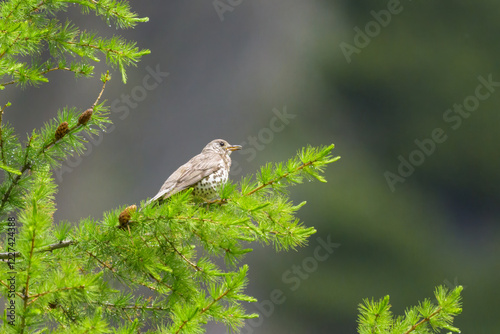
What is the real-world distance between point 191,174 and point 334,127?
429 inches

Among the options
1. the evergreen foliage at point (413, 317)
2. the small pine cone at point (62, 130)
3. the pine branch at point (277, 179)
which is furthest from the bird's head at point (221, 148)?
the evergreen foliage at point (413, 317)

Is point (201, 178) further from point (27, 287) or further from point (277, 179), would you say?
point (27, 287)

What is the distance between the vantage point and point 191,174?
143 inches

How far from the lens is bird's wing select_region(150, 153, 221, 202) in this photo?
3.57 meters

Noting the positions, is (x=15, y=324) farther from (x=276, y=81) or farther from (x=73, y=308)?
(x=276, y=81)

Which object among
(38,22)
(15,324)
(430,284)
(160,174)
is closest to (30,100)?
(160,174)

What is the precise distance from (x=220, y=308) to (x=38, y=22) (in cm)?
163

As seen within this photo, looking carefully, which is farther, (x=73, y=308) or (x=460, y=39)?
(x=460, y=39)

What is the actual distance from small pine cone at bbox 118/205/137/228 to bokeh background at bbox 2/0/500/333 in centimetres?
945

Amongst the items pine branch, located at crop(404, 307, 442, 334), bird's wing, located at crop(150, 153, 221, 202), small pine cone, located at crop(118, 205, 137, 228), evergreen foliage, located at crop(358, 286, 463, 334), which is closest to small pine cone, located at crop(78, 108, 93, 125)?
small pine cone, located at crop(118, 205, 137, 228)

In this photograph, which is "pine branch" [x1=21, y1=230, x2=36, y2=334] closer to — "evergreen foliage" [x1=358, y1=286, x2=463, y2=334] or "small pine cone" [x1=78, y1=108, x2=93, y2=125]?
"small pine cone" [x1=78, y1=108, x2=93, y2=125]

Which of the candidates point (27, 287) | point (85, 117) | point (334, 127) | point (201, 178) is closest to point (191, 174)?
point (201, 178)

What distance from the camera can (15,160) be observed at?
2.74 metres

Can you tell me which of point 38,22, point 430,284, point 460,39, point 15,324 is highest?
point 460,39
